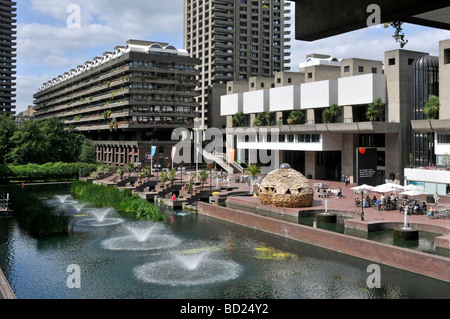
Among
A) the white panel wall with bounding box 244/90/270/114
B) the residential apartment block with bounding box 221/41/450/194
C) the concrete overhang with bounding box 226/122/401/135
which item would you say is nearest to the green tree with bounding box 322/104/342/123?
the residential apartment block with bounding box 221/41/450/194

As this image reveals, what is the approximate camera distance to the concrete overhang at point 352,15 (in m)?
3.84

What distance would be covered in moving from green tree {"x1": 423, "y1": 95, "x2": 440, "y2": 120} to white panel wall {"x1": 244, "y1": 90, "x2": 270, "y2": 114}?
1201 inches

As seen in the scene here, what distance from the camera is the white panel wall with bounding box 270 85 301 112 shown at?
67438 mm

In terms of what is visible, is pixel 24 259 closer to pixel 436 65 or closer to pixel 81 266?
pixel 81 266

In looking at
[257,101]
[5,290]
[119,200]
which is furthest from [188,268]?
[257,101]

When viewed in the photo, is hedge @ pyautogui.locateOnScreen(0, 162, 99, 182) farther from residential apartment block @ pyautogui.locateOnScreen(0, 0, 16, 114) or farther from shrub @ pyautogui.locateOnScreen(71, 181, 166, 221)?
residential apartment block @ pyautogui.locateOnScreen(0, 0, 16, 114)

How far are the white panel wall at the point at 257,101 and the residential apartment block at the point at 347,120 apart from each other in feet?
0.57

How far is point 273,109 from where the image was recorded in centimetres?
7225

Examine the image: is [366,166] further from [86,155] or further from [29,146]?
[86,155]

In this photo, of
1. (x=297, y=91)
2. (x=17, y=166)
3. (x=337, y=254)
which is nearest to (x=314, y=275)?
(x=337, y=254)

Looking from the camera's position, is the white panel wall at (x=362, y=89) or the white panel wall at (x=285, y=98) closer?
the white panel wall at (x=362, y=89)

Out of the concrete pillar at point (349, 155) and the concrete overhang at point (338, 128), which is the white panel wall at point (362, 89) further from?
the concrete pillar at point (349, 155)

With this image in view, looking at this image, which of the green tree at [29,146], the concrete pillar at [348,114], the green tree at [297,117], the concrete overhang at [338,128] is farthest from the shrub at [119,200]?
the concrete pillar at [348,114]

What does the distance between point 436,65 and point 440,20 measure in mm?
53441
